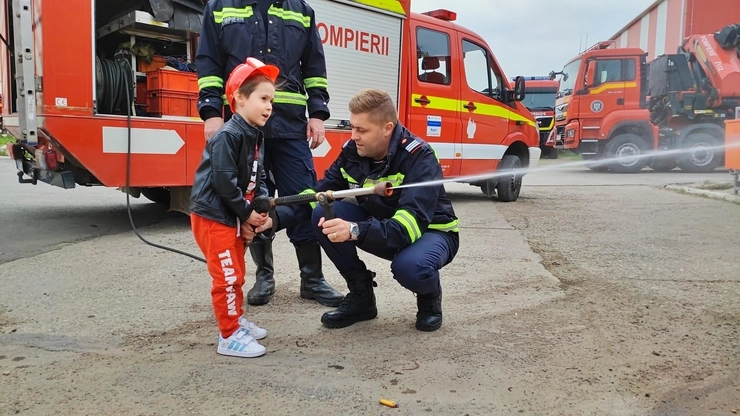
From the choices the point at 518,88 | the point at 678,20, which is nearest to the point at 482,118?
the point at 518,88

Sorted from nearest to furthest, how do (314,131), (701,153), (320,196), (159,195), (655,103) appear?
(320,196) < (314,131) < (159,195) < (701,153) < (655,103)

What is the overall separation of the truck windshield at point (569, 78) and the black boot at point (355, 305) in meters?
14.5

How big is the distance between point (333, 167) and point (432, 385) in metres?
1.27

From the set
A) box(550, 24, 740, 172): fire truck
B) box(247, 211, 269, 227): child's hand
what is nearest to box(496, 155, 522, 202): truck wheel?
box(247, 211, 269, 227): child's hand

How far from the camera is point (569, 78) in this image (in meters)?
16.7

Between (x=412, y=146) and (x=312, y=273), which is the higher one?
(x=412, y=146)

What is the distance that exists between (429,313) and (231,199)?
1.17 m

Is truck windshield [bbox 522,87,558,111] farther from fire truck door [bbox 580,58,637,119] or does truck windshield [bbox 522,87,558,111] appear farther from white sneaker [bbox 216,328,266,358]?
white sneaker [bbox 216,328,266,358]

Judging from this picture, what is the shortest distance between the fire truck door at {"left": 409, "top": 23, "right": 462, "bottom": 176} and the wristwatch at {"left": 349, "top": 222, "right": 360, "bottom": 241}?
16.7ft

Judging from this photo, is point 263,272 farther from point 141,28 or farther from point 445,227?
point 141,28

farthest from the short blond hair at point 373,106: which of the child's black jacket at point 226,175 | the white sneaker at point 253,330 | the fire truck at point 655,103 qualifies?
the fire truck at point 655,103

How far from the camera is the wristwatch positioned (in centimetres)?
263

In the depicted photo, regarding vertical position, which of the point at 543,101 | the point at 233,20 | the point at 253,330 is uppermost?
the point at 543,101

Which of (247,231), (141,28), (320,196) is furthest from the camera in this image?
(141,28)
